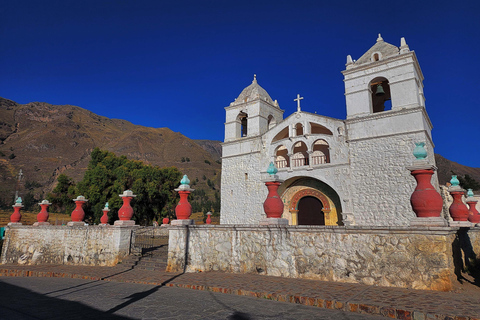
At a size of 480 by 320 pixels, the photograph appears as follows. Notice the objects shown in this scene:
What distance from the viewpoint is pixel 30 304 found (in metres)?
5.30

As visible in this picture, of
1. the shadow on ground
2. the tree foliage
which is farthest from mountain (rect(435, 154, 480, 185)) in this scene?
the shadow on ground

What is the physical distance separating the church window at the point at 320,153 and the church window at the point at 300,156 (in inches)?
23.7

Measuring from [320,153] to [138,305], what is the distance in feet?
46.0

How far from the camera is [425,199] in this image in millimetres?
5629

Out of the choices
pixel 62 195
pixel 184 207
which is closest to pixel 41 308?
pixel 184 207

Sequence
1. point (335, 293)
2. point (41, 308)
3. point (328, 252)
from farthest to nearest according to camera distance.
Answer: point (328, 252) → point (335, 293) → point (41, 308)

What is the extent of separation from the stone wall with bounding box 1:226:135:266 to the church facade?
871cm

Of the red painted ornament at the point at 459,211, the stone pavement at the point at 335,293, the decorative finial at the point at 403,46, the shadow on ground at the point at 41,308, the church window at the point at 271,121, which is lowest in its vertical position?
the shadow on ground at the point at 41,308

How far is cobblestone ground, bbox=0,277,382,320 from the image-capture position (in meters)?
4.36

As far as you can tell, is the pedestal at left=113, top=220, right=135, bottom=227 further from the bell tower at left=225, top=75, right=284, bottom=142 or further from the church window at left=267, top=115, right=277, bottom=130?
the church window at left=267, top=115, right=277, bottom=130

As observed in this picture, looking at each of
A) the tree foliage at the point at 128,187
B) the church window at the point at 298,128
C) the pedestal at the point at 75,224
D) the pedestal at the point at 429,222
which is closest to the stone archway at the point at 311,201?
the church window at the point at 298,128

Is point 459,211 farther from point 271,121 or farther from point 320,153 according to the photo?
point 271,121

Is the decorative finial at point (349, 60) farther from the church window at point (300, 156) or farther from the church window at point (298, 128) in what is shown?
the church window at point (300, 156)

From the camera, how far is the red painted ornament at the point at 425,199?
5574 mm
